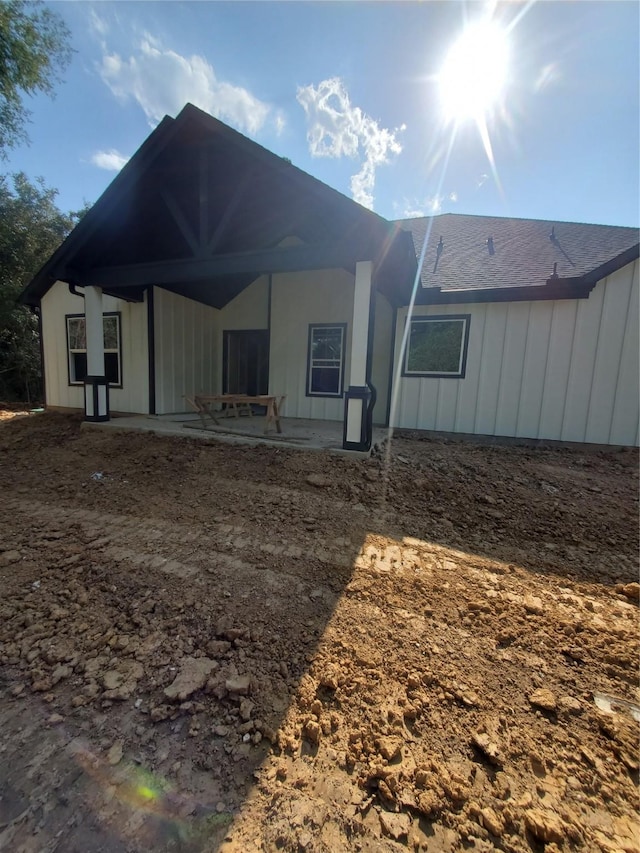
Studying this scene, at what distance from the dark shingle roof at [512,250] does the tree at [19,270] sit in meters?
15.5

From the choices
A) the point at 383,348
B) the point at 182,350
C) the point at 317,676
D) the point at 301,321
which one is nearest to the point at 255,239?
the point at 301,321

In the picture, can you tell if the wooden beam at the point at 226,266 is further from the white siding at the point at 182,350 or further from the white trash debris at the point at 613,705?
the white trash debris at the point at 613,705

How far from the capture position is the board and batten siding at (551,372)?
224 inches

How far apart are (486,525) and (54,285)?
10.9 metres

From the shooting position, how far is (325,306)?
7.68 meters

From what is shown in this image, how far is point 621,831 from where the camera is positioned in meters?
1.19

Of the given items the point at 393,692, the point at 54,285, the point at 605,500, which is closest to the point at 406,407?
the point at 605,500

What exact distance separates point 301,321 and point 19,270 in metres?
14.3

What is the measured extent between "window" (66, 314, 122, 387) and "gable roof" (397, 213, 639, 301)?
22.3 feet

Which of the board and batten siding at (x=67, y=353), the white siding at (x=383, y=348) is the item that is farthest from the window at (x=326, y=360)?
the board and batten siding at (x=67, y=353)

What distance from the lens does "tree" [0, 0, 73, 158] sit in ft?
31.3

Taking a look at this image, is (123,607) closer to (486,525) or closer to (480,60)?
(486,525)

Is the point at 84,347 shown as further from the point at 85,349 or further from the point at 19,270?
the point at 19,270

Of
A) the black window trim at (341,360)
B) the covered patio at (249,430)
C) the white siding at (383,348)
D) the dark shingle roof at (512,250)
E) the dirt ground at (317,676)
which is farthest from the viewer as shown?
the black window trim at (341,360)
